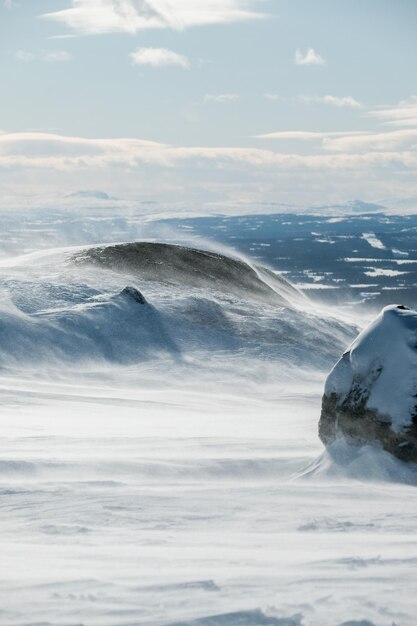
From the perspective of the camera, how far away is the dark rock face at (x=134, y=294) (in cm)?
2658

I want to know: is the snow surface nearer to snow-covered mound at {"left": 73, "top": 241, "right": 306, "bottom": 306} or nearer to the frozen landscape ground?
the frozen landscape ground

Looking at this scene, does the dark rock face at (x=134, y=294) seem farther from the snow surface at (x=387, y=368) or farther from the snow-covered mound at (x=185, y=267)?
the snow surface at (x=387, y=368)

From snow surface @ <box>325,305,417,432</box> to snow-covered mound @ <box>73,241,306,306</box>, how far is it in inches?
786

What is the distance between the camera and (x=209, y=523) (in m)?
7.89

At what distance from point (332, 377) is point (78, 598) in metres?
6.82

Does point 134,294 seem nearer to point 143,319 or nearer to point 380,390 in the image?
point 143,319

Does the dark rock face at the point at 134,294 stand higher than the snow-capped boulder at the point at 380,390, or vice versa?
the dark rock face at the point at 134,294

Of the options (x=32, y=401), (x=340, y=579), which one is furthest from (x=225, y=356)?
(x=340, y=579)

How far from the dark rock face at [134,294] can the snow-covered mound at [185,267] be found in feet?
14.2

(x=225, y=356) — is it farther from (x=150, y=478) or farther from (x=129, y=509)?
(x=129, y=509)

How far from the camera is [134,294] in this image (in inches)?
1049

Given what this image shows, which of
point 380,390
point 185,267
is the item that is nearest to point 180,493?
point 380,390

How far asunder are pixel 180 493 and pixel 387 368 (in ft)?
11.8

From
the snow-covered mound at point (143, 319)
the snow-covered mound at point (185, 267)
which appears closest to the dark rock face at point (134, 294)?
the snow-covered mound at point (143, 319)
